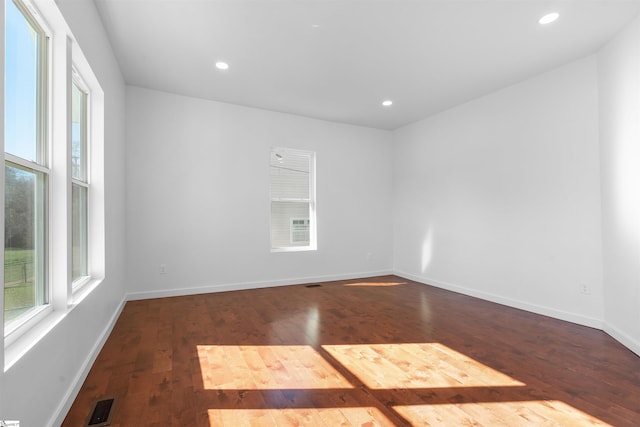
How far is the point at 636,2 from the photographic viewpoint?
258 cm

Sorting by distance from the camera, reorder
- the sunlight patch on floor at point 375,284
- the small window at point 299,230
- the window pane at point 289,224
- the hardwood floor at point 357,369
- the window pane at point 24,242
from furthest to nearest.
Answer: the small window at point 299,230 < the window pane at point 289,224 < the sunlight patch on floor at point 375,284 < the hardwood floor at point 357,369 < the window pane at point 24,242

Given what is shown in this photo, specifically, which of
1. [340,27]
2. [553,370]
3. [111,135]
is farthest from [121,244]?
[553,370]

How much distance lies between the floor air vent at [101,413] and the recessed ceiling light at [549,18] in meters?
4.42

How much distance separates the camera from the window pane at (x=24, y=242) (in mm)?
1494

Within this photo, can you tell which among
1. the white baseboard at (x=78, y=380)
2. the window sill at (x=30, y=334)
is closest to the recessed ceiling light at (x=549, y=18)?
the window sill at (x=30, y=334)

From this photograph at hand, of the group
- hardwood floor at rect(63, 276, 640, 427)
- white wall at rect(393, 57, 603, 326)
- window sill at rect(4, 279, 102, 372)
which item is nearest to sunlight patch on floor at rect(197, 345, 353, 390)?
hardwood floor at rect(63, 276, 640, 427)

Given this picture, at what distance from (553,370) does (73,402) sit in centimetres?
334

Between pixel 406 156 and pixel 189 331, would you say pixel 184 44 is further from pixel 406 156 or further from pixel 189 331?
pixel 406 156

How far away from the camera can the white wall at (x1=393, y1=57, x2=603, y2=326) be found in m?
3.47

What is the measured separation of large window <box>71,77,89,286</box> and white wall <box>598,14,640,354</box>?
470cm

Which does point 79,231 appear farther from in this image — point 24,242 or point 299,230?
point 299,230

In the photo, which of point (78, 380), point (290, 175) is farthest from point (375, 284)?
point (78, 380)

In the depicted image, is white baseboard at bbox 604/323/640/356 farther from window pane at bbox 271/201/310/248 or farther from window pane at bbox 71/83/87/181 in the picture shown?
window pane at bbox 71/83/87/181

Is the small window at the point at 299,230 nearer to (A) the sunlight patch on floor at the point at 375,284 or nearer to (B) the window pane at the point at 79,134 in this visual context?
(A) the sunlight patch on floor at the point at 375,284
